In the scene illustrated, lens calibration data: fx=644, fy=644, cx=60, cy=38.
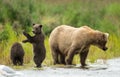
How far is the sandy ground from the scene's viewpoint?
530 inches

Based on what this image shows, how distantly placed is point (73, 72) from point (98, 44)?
1.83 meters

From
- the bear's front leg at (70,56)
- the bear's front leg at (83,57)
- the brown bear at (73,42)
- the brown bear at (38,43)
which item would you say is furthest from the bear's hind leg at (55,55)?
the brown bear at (38,43)

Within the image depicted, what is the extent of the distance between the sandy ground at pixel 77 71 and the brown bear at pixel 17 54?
0.89 meters

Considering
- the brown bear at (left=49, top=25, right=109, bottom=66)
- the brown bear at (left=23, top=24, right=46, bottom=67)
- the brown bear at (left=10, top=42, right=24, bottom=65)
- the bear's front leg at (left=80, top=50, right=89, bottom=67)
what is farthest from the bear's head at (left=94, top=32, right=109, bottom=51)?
the brown bear at (left=10, top=42, right=24, bottom=65)

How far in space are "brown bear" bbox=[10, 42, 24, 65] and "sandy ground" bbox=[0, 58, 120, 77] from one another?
89 cm

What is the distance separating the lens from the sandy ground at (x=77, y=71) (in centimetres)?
1346

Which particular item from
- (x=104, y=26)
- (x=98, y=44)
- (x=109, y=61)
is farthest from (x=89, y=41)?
(x=104, y=26)

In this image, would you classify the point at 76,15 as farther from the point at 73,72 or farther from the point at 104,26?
the point at 73,72

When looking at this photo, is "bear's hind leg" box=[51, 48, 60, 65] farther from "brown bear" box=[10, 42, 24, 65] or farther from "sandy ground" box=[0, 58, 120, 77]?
"brown bear" box=[10, 42, 24, 65]

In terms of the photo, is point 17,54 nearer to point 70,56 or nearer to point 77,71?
point 70,56

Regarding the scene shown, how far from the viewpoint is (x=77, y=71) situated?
14195 millimetres

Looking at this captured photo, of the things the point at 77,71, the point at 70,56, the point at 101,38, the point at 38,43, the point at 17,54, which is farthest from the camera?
the point at 101,38


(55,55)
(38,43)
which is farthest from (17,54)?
(55,55)

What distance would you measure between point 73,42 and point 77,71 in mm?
1353
